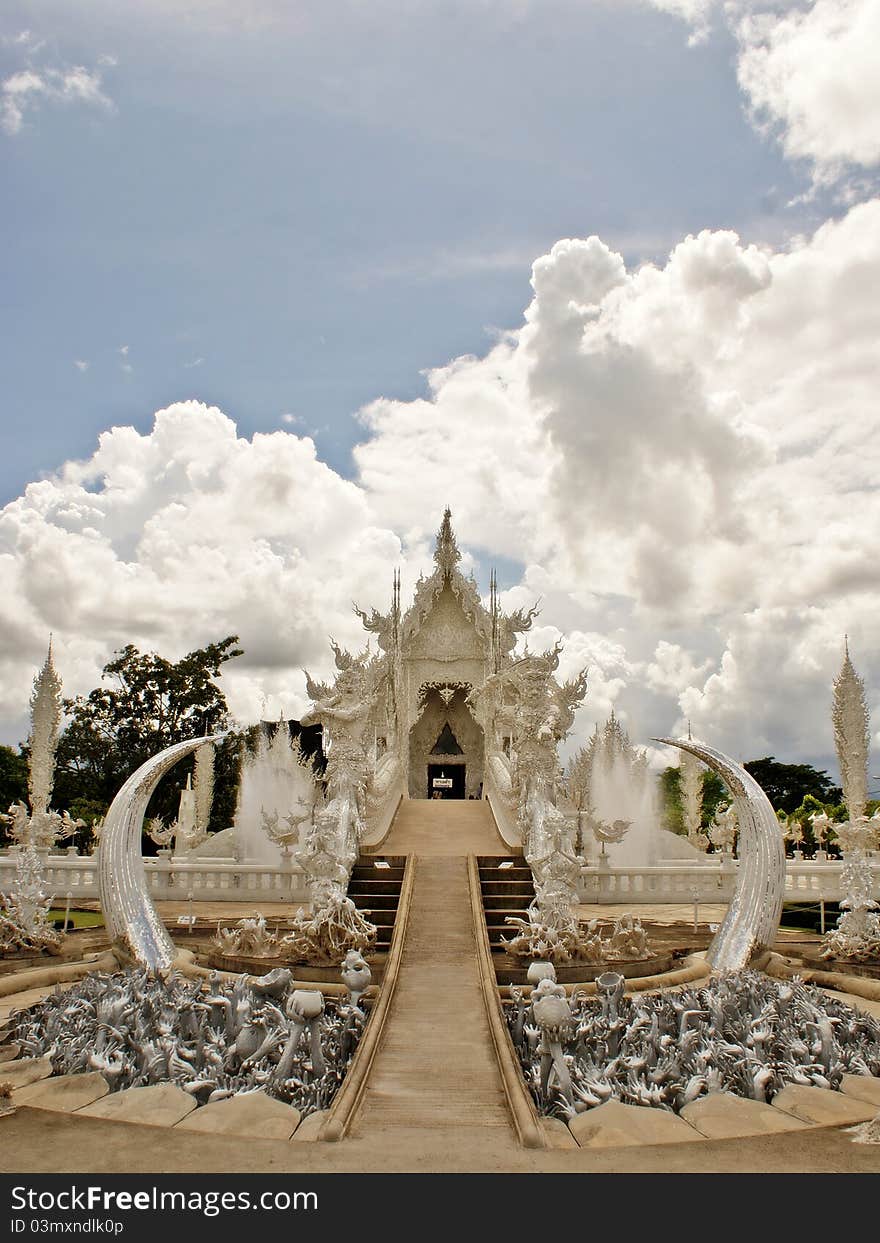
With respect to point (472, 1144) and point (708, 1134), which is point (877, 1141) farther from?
point (472, 1144)

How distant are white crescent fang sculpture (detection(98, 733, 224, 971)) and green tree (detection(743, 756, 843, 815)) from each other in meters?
38.5

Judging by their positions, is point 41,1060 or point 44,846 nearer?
point 41,1060

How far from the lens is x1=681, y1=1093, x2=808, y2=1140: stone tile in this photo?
4699mm

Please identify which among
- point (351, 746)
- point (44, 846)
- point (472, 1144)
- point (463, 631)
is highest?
point (463, 631)

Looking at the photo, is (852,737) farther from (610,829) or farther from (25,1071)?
(25,1071)

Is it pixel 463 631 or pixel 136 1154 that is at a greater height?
pixel 463 631

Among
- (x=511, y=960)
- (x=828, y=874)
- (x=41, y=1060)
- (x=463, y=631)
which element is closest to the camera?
(x=41, y=1060)

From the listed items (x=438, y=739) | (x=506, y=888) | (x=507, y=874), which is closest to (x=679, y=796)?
(x=438, y=739)

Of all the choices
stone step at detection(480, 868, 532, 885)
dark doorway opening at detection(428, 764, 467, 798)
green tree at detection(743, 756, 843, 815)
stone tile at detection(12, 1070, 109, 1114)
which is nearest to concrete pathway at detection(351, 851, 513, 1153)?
stone tile at detection(12, 1070, 109, 1114)

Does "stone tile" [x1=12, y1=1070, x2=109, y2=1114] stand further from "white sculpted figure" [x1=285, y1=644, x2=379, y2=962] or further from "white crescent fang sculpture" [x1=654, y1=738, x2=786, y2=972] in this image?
"white crescent fang sculpture" [x1=654, y1=738, x2=786, y2=972]

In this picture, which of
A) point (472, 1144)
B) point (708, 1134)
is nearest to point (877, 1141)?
point (708, 1134)

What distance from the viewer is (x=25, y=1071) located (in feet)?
18.2
